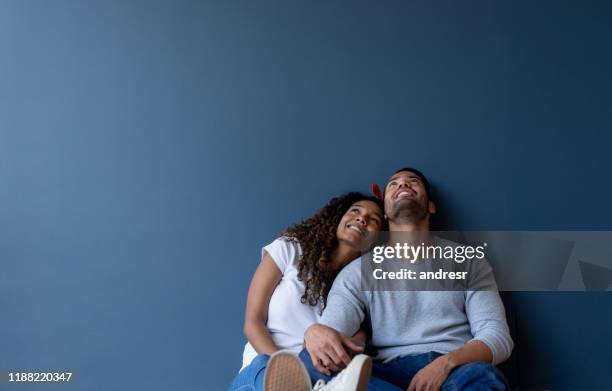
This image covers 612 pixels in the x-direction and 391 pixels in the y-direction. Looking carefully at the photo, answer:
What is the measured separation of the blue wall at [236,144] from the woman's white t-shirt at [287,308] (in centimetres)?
14

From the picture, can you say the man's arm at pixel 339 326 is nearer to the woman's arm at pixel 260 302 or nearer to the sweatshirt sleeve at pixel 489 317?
the woman's arm at pixel 260 302

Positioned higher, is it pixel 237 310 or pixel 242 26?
pixel 242 26

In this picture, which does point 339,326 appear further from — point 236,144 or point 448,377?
point 236,144

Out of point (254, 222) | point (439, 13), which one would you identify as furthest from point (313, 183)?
point (439, 13)

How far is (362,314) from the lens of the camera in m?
1.93

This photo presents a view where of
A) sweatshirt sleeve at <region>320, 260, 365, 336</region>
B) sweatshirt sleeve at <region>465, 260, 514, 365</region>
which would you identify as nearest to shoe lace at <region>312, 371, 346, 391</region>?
sweatshirt sleeve at <region>320, 260, 365, 336</region>

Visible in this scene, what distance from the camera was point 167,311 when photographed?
2.12 meters

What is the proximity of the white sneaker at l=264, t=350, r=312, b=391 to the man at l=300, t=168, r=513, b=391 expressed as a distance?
0.20 meters

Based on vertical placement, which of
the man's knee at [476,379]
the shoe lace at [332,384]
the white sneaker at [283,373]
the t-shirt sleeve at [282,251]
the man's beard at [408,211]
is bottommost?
the man's knee at [476,379]

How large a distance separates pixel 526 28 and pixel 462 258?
2.90ft

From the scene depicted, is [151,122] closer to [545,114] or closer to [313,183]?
[313,183]

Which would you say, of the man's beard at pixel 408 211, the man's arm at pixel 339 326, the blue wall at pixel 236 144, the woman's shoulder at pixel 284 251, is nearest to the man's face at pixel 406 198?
the man's beard at pixel 408 211

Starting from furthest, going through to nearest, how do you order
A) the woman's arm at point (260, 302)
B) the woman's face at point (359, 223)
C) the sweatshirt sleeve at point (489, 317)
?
the woman's face at point (359, 223)
the woman's arm at point (260, 302)
the sweatshirt sleeve at point (489, 317)

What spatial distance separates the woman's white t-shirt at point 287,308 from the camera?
76.8 inches
